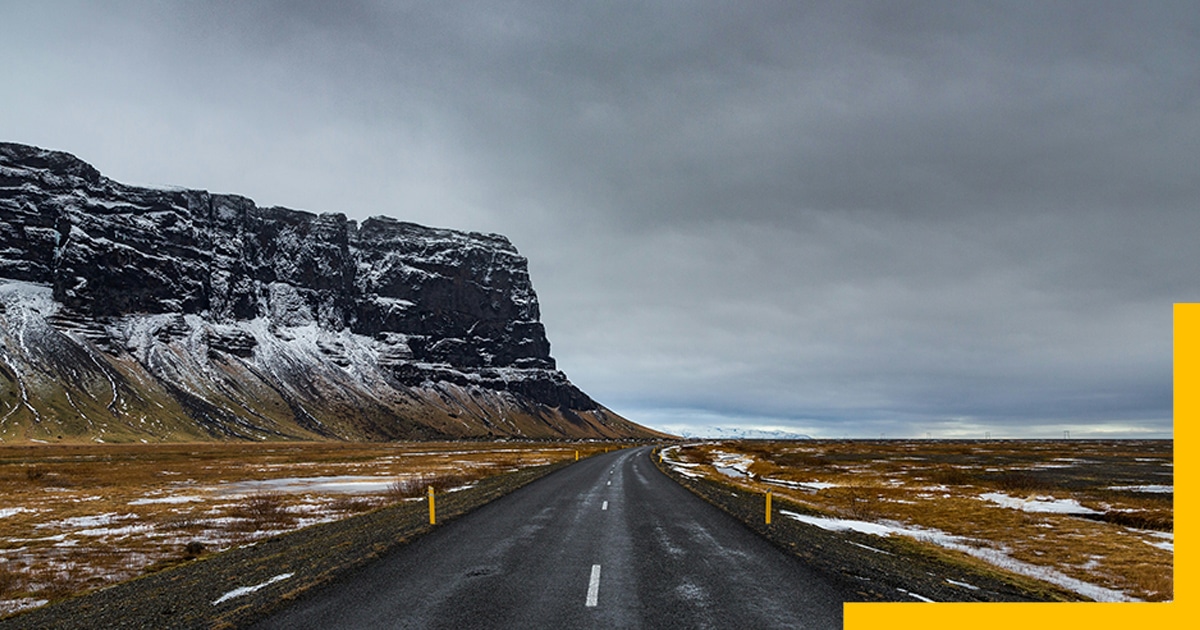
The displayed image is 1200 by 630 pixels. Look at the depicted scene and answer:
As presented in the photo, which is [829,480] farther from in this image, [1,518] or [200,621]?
[1,518]

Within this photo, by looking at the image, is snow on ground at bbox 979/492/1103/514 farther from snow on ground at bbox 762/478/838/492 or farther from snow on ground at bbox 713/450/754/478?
snow on ground at bbox 713/450/754/478

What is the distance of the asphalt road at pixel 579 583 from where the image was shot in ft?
31.1

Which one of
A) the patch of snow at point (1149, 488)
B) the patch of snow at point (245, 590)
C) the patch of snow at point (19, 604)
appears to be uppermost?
the patch of snow at point (245, 590)

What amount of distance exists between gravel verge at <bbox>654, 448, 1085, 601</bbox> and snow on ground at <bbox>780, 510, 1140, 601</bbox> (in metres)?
0.80

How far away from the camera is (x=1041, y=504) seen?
33.3m

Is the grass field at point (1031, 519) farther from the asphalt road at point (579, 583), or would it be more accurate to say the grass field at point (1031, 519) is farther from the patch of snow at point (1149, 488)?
the asphalt road at point (579, 583)

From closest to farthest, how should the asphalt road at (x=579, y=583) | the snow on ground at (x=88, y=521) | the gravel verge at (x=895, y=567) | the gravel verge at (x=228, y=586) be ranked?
the asphalt road at (x=579, y=583) → the gravel verge at (x=228, y=586) → the gravel verge at (x=895, y=567) → the snow on ground at (x=88, y=521)

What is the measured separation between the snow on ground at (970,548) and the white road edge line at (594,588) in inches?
451

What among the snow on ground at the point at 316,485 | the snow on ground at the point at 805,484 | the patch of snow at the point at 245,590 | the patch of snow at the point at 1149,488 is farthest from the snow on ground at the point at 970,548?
the patch of snow at the point at 1149,488

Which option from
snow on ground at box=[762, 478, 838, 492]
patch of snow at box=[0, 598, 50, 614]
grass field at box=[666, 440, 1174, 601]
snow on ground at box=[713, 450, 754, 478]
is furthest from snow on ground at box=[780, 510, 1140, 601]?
snow on ground at box=[713, 450, 754, 478]

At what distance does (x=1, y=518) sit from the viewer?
28266 millimetres

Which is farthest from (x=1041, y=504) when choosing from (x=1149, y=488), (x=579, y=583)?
(x=579, y=583)

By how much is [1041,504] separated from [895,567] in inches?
1016

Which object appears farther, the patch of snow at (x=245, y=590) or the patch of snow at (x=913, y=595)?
the patch of snow at (x=245, y=590)
